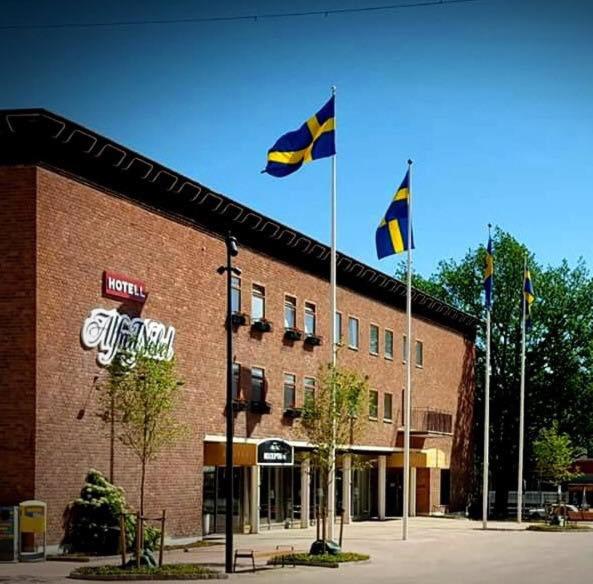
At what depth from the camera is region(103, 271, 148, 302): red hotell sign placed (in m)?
35.5

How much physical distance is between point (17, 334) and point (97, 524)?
18.1 ft

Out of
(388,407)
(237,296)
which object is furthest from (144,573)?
(388,407)

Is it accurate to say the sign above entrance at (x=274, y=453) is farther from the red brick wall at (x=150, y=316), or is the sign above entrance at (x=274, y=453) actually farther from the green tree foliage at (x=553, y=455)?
the green tree foliage at (x=553, y=455)

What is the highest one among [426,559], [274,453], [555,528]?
[274,453]

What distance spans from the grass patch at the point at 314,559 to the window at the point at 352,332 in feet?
80.4

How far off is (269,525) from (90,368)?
50.6 ft

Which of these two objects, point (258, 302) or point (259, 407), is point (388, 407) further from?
point (258, 302)

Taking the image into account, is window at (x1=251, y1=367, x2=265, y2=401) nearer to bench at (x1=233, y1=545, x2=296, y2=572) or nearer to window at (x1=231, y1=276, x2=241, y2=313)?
window at (x1=231, y1=276, x2=241, y2=313)

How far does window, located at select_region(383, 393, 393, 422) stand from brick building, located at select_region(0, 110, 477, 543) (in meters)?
0.12

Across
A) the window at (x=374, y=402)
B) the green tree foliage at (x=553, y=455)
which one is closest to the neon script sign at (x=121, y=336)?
the window at (x=374, y=402)

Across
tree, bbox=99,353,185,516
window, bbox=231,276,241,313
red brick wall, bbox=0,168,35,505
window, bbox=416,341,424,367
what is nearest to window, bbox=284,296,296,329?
window, bbox=231,276,241,313

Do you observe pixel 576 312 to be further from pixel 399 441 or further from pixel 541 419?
pixel 399 441

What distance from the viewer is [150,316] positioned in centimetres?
3794

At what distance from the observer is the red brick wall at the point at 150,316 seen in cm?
3281
